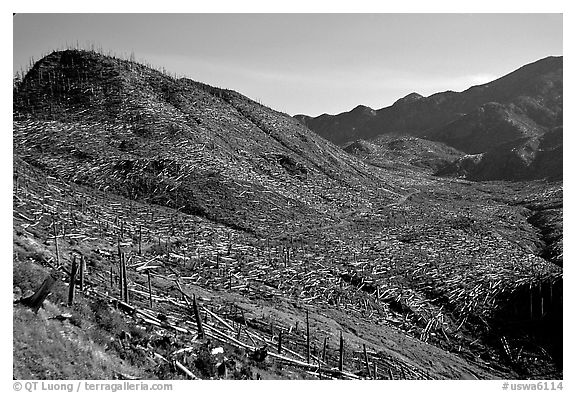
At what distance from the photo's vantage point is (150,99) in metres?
54.6

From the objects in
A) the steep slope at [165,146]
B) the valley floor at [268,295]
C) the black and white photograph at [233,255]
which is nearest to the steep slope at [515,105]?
the black and white photograph at [233,255]

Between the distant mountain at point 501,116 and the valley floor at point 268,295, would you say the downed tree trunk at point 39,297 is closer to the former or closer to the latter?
the valley floor at point 268,295

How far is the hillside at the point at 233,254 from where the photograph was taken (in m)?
12.8

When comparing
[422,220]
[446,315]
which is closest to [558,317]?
[446,315]

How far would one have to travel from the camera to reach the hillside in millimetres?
12781

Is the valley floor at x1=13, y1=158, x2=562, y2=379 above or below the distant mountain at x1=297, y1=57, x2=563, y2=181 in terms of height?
below

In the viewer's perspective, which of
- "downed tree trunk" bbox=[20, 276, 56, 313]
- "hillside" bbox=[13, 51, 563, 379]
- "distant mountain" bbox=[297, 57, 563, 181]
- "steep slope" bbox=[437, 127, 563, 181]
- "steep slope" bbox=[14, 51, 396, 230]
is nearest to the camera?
"downed tree trunk" bbox=[20, 276, 56, 313]

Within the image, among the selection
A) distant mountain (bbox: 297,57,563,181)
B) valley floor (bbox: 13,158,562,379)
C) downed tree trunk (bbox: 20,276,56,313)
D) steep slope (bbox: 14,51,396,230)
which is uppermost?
distant mountain (bbox: 297,57,563,181)

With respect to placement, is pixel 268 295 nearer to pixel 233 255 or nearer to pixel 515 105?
pixel 233 255

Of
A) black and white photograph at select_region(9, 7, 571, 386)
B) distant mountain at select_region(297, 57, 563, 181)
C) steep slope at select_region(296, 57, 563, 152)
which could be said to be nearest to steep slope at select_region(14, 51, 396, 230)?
black and white photograph at select_region(9, 7, 571, 386)

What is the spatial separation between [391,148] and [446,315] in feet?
427

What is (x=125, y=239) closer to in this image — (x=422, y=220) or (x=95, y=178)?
(x=95, y=178)

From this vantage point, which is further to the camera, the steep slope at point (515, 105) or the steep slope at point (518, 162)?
the steep slope at point (515, 105)

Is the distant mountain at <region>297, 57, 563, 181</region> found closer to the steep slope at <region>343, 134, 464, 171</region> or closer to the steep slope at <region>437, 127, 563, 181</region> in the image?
the steep slope at <region>437, 127, 563, 181</region>
